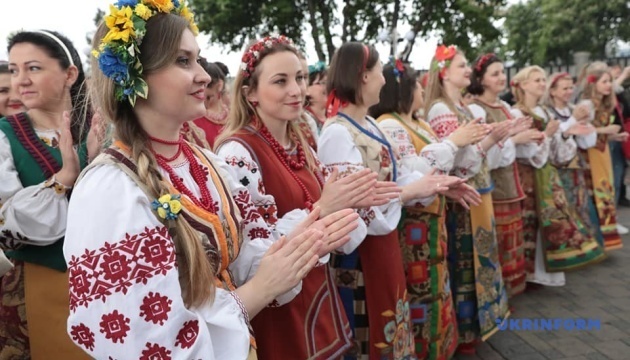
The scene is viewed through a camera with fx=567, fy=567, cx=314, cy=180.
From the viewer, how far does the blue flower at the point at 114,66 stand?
149 centimetres

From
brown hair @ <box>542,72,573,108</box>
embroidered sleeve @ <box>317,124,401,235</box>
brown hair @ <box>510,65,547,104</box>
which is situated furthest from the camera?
brown hair @ <box>542,72,573,108</box>

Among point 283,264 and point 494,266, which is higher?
point 283,264

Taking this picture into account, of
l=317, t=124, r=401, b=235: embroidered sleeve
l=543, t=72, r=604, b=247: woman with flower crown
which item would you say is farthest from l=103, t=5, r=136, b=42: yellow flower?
l=543, t=72, r=604, b=247: woman with flower crown

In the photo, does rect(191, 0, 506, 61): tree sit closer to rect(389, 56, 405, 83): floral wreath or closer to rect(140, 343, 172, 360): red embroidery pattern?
rect(389, 56, 405, 83): floral wreath

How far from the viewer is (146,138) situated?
1.59 metres

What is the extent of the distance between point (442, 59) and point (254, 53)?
238cm

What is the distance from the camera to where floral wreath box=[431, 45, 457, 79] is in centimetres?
446

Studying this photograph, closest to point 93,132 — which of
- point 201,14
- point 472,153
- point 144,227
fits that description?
point 144,227

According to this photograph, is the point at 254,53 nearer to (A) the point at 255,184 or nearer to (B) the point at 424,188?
(A) the point at 255,184

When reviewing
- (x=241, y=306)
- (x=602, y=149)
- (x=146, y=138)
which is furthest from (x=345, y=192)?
(x=602, y=149)

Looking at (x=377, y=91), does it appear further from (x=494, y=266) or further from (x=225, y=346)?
(x=225, y=346)

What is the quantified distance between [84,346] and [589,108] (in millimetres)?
6014

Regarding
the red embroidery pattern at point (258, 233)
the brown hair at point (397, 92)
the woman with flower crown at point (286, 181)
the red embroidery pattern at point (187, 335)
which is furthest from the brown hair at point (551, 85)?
the red embroidery pattern at point (187, 335)

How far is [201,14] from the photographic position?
17.1 metres
